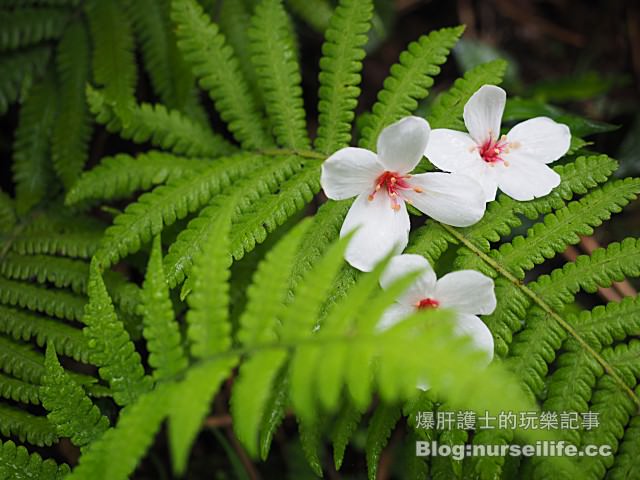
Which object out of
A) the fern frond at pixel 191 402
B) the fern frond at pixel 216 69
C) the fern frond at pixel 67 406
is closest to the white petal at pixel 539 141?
the fern frond at pixel 216 69

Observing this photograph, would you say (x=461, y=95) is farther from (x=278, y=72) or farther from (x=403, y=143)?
(x=278, y=72)

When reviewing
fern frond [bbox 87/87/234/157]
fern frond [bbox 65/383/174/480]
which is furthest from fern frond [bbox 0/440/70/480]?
fern frond [bbox 87/87/234/157]

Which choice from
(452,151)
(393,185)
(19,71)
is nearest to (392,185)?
(393,185)

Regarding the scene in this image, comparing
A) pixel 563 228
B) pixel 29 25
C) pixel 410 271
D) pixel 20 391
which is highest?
pixel 29 25

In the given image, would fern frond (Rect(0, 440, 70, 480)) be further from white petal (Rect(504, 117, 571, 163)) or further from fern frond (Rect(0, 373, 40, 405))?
white petal (Rect(504, 117, 571, 163))

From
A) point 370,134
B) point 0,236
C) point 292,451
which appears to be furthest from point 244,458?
point 370,134
